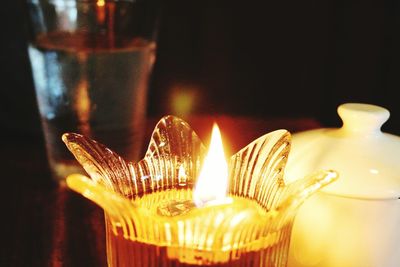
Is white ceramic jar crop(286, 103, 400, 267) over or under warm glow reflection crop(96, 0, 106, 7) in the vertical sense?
under

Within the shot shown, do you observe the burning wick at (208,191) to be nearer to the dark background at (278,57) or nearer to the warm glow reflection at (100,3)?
the warm glow reflection at (100,3)

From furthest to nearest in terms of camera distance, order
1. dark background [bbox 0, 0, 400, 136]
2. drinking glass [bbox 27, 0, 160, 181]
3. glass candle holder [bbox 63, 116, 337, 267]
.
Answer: dark background [bbox 0, 0, 400, 136], drinking glass [bbox 27, 0, 160, 181], glass candle holder [bbox 63, 116, 337, 267]

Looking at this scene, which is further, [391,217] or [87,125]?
[87,125]

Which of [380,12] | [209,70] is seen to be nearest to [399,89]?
[380,12]

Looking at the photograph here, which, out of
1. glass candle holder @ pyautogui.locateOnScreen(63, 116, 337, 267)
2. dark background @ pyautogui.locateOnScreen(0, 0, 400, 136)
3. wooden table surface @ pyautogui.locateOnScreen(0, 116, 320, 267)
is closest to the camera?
glass candle holder @ pyautogui.locateOnScreen(63, 116, 337, 267)

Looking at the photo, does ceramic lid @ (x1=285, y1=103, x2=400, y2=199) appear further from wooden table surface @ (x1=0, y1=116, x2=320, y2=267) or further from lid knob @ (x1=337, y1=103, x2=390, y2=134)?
wooden table surface @ (x1=0, y1=116, x2=320, y2=267)

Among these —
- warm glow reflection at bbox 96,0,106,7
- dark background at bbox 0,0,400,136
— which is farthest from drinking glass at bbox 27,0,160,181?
dark background at bbox 0,0,400,136

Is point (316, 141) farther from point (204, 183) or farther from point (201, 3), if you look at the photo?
point (201, 3)

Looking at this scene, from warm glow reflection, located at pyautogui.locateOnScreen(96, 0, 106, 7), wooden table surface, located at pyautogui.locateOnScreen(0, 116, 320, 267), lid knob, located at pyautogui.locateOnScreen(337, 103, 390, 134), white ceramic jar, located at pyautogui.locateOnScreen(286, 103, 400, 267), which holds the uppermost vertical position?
warm glow reflection, located at pyautogui.locateOnScreen(96, 0, 106, 7)

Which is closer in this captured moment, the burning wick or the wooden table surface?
the burning wick
